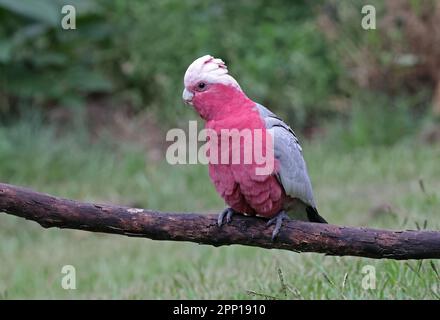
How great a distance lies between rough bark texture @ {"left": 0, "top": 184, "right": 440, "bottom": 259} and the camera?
3090 millimetres

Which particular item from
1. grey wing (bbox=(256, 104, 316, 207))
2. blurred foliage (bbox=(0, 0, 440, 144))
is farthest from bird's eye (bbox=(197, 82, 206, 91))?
blurred foliage (bbox=(0, 0, 440, 144))

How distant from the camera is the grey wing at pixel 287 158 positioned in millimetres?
3506

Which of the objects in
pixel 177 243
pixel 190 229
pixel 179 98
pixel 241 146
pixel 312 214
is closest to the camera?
pixel 190 229

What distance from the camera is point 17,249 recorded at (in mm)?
6703

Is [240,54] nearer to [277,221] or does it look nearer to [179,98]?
[179,98]

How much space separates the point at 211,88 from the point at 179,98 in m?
5.54

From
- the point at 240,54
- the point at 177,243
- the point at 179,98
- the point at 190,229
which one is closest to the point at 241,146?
the point at 190,229

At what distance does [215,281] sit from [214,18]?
526 centimetres

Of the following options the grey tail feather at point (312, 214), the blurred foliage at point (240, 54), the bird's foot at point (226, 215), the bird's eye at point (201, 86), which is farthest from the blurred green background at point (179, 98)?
the bird's eye at point (201, 86)

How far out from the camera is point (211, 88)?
136 inches

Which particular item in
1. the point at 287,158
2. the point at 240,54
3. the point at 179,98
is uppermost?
the point at 240,54

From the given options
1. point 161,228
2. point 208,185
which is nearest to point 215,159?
point 161,228

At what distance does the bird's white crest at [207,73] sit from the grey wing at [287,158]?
0.21 m
